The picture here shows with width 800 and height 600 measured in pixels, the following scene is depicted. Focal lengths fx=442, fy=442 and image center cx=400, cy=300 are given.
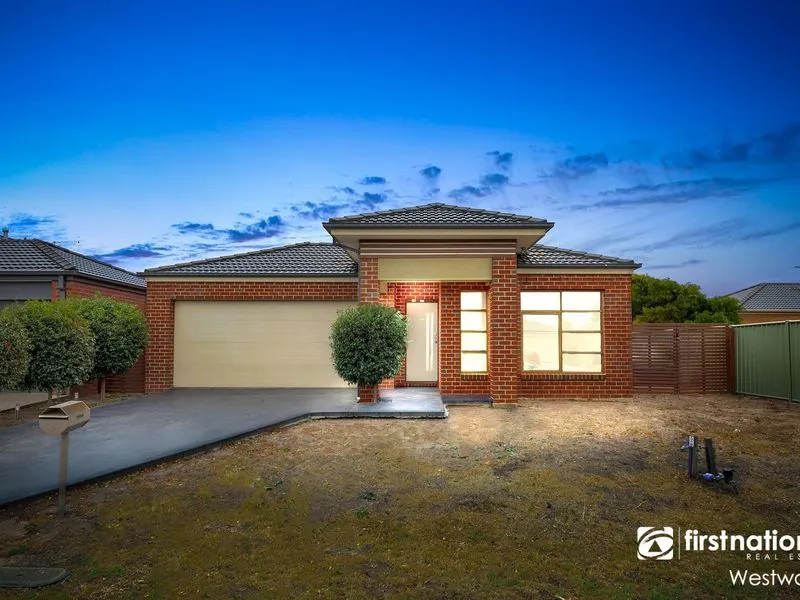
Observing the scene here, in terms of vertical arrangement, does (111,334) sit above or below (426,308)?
below

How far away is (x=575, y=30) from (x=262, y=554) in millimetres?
14507

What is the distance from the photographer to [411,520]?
4.14m

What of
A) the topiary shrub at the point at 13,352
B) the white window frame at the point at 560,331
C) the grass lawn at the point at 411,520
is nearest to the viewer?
the grass lawn at the point at 411,520

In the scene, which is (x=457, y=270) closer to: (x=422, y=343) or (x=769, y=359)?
(x=422, y=343)

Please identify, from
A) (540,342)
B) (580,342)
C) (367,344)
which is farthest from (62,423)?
(580,342)

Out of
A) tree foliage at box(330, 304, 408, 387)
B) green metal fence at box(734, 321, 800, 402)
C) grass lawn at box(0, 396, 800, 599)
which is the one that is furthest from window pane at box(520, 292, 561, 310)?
green metal fence at box(734, 321, 800, 402)

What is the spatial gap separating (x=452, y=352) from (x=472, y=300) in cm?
150

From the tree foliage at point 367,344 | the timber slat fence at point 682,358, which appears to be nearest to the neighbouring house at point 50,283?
the tree foliage at point 367,344

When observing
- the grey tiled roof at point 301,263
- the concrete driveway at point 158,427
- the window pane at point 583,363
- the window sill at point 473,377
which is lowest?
the concrete driveway at point 158,427

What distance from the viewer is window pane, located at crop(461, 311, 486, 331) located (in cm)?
1167

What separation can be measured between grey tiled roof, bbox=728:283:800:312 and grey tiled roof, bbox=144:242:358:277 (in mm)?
28923

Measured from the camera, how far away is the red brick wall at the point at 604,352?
11609 millimetres

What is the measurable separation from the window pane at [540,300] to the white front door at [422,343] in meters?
2.37

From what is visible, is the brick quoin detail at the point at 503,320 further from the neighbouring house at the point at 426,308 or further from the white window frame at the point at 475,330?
the white window frame at the point at 475,330
